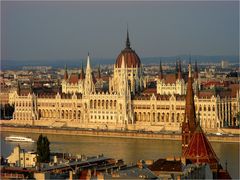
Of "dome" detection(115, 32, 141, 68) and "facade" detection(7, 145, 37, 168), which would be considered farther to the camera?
"dome" detection(115, 32, 141, 68)

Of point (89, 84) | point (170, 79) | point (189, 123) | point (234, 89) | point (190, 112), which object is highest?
point (170, 79)

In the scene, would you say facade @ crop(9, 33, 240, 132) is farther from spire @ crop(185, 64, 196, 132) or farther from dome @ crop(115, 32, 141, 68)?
spire @ crop(185, 64, 196, 132)

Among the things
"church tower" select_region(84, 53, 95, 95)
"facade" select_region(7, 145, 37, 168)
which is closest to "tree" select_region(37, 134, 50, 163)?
"facade" select_region(7, 145, 37, 168)

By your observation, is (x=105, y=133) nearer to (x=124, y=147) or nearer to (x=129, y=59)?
(x=129, y=59)

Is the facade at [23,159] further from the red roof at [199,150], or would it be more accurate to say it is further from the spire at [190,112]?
the spire at [190,112]

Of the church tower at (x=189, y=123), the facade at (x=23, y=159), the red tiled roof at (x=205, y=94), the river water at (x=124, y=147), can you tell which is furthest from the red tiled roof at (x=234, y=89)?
the facade at (x=23, y=159)

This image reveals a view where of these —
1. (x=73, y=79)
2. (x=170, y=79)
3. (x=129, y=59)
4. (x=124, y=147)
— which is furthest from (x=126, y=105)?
(x=124, y=147)
